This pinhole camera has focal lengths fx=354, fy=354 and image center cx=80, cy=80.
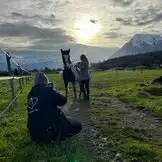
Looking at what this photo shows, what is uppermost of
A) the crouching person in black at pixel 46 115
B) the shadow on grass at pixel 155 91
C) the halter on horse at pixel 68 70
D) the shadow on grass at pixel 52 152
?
the halter on horse at pixel 68 70

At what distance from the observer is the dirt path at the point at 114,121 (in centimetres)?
825

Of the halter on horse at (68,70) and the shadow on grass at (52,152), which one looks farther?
the halter on horse at (68,70)

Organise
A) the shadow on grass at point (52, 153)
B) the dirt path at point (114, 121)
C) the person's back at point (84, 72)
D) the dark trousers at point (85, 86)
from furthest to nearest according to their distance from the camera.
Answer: the dark trousers at point (85, 86)
the person's back at point (84, 72)
the dirt path at point (114, 121)
the shadow on grass at point (52, 153)

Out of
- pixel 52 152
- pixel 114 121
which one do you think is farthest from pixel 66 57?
pixel 52 152

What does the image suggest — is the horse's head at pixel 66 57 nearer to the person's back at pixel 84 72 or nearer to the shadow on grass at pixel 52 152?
the person's back at pixel 84 72

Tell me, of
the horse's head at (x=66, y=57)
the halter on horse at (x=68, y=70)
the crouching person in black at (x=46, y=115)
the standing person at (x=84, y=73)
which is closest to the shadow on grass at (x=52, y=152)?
the crouching person in black at (x=46, y=115)

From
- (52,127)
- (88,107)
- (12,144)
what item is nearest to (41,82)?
(52,127)

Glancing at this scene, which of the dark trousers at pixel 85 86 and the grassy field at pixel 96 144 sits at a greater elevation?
the dark trousers at pixel 85 86

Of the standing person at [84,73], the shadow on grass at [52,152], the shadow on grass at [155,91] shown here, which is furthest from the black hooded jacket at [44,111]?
the shadow on grass at [155,91]

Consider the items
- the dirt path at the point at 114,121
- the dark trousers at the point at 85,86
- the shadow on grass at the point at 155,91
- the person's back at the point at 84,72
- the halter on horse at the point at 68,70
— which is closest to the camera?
the dirt path at the point at 114,121

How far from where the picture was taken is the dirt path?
8.25m

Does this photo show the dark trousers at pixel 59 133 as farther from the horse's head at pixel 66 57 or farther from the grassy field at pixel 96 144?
the horse's head at pixel 66 57

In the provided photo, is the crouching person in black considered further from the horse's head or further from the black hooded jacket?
the horse's head

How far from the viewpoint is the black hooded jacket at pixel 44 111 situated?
29.1ft
